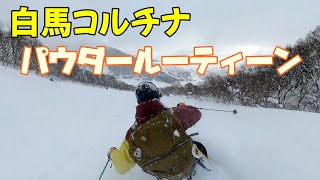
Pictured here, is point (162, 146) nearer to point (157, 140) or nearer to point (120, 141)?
point (157, 140)

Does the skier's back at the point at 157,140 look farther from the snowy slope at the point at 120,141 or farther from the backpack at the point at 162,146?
the snowy slope at the point at 120,141

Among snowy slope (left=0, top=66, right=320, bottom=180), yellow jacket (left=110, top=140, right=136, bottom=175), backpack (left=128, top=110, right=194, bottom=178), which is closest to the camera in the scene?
backpack (left=128, top=110, right=194, bottom=178)

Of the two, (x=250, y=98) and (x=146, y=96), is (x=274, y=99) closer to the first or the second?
(x=250, y=98)

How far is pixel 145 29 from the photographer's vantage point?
11852mm

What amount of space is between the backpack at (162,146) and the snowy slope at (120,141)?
3.61ft

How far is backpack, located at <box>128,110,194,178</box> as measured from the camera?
4.06m

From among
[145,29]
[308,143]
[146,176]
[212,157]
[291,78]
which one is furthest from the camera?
[291,78]

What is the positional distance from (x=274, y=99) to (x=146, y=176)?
1522 inches

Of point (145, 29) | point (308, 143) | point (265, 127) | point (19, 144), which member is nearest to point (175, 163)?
point (308, 143)

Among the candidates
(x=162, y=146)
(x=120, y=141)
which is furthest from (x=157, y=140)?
(x=120, y=141)

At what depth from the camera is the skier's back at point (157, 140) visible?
4.07 m

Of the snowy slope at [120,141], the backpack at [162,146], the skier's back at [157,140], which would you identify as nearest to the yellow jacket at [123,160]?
the skier's back at [157,140]

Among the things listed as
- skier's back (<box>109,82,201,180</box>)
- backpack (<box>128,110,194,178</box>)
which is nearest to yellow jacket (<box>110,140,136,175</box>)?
skier's back (<box>109,82,201,180</box>)

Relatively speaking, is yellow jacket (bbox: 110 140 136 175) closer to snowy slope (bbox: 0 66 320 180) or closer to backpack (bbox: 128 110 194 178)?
backpack (bbox: 128 110 194 178)
